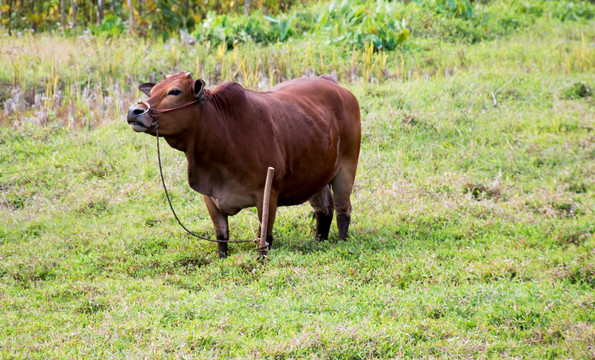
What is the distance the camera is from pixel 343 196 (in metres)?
7.15

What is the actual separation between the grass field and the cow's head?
1.27m

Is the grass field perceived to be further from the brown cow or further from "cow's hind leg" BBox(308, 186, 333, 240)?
→ the brown cow

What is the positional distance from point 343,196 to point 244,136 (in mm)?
1505

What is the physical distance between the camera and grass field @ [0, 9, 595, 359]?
4.91m

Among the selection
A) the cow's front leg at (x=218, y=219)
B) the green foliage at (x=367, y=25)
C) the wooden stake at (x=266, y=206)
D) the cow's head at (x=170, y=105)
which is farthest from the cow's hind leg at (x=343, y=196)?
the green foliage at (x=367, y=25)

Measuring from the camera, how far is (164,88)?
18.7ft

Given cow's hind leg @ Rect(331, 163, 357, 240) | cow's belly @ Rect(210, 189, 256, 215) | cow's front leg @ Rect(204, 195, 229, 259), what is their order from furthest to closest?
cow's hind leg @ Rect(331, 163, 357, 240) < cow's front leg @ Rect(204, 195, 229, 259) < cow's belly @ Rect(210, 189, 256, 215)

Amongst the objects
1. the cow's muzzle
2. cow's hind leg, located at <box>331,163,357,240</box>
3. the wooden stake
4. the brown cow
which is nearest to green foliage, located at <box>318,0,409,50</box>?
cow's hind leg, located at <box>331,163,357,240</box>

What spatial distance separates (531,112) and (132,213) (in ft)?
19.4

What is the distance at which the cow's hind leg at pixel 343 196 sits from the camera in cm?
→ 711

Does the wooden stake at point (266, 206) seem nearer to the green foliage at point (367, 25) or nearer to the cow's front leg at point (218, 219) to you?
the cow's front leg at point (218, 219)

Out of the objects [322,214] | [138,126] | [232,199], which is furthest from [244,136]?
[322,214]

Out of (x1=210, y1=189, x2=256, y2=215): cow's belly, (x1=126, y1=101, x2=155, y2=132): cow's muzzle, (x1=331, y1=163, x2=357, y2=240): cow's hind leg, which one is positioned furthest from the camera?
(x1=331, y1=163, x2=357, y2=240): cow's hind leg

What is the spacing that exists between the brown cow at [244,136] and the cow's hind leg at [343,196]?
0.19 metres
